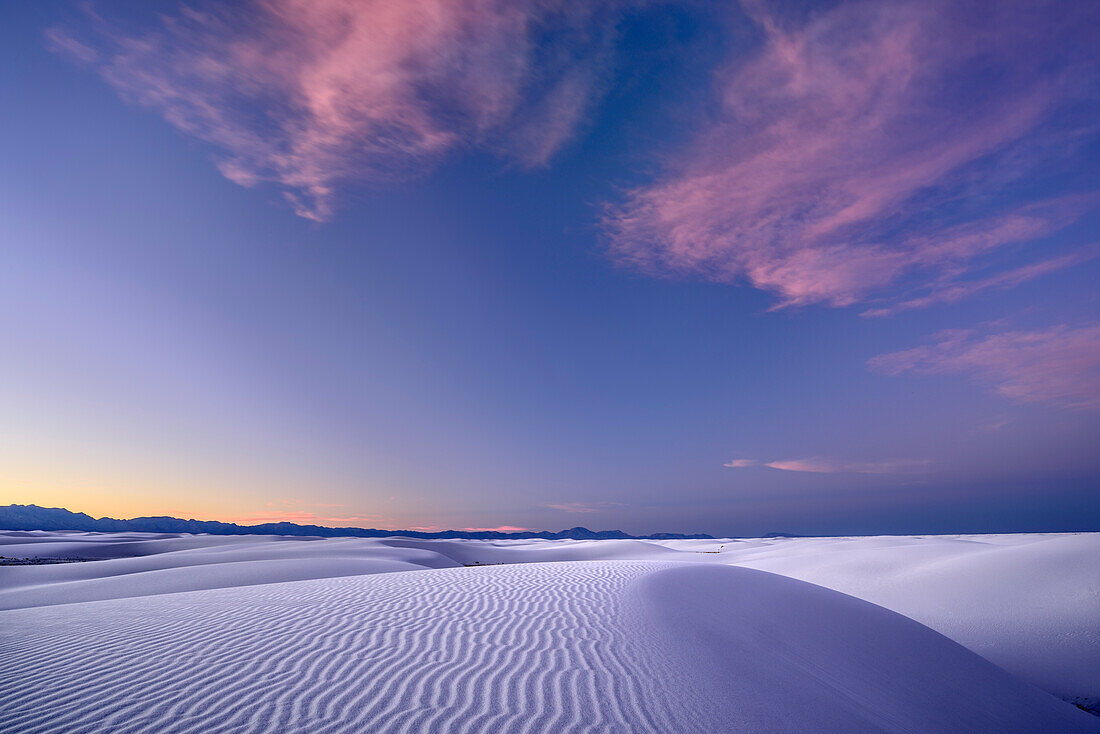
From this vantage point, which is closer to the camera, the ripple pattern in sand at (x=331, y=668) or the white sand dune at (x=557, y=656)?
the ripple pattern in sand at (x=331, y=668)

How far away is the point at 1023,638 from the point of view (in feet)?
31.6

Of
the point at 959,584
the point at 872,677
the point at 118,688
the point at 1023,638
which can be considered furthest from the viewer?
the point at 959,584

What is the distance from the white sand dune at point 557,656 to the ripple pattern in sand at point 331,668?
0.03 meters

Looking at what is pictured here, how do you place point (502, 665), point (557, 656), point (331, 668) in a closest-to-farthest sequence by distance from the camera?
point (331, 668) < point (502, 665) < point (557, 656)

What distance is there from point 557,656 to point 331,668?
2260 millimetres

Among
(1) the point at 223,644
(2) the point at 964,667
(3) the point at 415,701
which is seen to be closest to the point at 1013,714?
(2) the point at 964,667

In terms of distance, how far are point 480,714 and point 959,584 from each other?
1475 centimetres

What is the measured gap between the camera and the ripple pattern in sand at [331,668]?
12.6ft

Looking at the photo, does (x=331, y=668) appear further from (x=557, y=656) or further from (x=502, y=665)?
(x=557, y=656)

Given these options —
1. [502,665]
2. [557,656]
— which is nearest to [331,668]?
[502,665]

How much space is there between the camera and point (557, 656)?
16.7 feet

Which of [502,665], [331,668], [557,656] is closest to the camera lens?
[331,668]

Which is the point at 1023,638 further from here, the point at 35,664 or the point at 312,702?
the point at 35,664

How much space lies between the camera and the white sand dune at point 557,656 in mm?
4012
